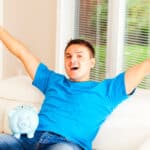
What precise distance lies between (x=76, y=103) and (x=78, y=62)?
23 cm

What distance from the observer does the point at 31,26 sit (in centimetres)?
329

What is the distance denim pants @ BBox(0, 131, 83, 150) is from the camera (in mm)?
1984

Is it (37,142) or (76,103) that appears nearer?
(37,142)

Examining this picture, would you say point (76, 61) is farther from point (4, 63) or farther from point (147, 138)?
point (4, 63)

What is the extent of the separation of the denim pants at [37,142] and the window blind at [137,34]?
0.87 m

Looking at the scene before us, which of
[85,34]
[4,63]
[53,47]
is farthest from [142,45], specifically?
Answer: [4,63]

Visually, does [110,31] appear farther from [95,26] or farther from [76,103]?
[76,103]

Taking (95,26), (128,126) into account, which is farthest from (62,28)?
(128,126)

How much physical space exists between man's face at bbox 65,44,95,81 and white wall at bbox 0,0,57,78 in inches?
35.1

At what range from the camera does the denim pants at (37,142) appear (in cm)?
198

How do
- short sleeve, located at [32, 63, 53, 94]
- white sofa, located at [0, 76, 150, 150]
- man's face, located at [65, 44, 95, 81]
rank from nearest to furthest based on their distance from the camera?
white sofa, located at [0, 76, 150, 150] → man's face, located at [65, 44, 95, 81] → short sleeve, located at [32, 63, 53, 94]

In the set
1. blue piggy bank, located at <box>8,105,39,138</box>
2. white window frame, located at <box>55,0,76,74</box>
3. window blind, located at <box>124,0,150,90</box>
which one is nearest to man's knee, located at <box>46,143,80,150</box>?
blue piggy bank, located at <box>8,105,39,138</box>

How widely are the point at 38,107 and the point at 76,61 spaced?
1.19 feet

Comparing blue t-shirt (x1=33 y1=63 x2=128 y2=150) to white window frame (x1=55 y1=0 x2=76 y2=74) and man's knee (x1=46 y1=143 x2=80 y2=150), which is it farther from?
white window frame (x1=55 y1=0 x2=76 y2=74)
